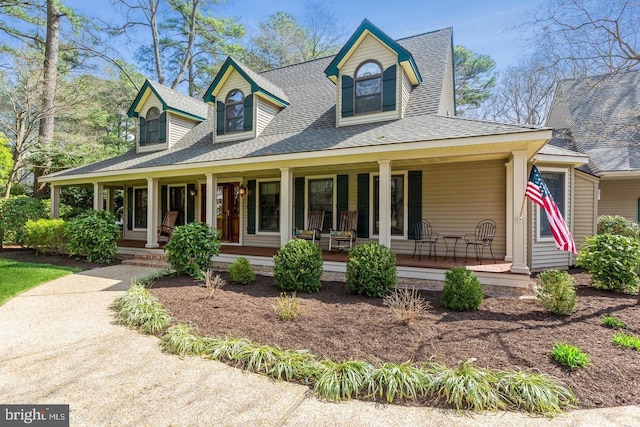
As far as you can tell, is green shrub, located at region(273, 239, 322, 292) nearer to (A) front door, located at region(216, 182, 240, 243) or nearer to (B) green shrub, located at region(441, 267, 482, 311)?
(B) green shrub, located at region(441, 267, 482, 311)

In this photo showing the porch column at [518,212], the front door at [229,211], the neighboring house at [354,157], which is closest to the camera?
the porch column at [518,212]

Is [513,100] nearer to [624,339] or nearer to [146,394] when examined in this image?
[624,339]

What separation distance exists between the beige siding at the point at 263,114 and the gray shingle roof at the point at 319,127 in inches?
5.8

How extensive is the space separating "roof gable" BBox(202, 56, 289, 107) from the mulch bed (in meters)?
6.29

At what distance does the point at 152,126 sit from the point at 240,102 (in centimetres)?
397

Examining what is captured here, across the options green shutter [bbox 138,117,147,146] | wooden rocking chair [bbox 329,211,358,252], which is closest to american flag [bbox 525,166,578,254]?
wooden rocking chair [bbox 329,211,358,252]

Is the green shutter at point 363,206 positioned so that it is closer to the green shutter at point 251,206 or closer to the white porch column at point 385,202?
the white porch column at point 385,202

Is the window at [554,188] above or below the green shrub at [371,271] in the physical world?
above

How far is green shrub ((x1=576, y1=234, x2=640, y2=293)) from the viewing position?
5477mm

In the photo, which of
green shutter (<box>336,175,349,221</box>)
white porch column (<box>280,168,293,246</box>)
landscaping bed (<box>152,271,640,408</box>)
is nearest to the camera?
landscaping bed (<box>152,271,640,408</box>)

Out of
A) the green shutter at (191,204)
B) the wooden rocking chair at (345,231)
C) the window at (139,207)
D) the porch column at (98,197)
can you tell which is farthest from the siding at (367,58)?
the window at (139,207)

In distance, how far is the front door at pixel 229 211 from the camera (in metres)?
10.1

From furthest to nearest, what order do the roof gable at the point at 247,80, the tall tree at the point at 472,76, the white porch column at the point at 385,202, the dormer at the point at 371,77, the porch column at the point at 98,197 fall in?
the tall tree at the point at 472,76 < the porch column at the point at 98,197 < the roof gable at the point at 247,80 < the dormer at the point at 371,77 < the white porch column at the point at 385,202

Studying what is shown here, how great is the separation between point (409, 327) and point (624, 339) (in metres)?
2.32
